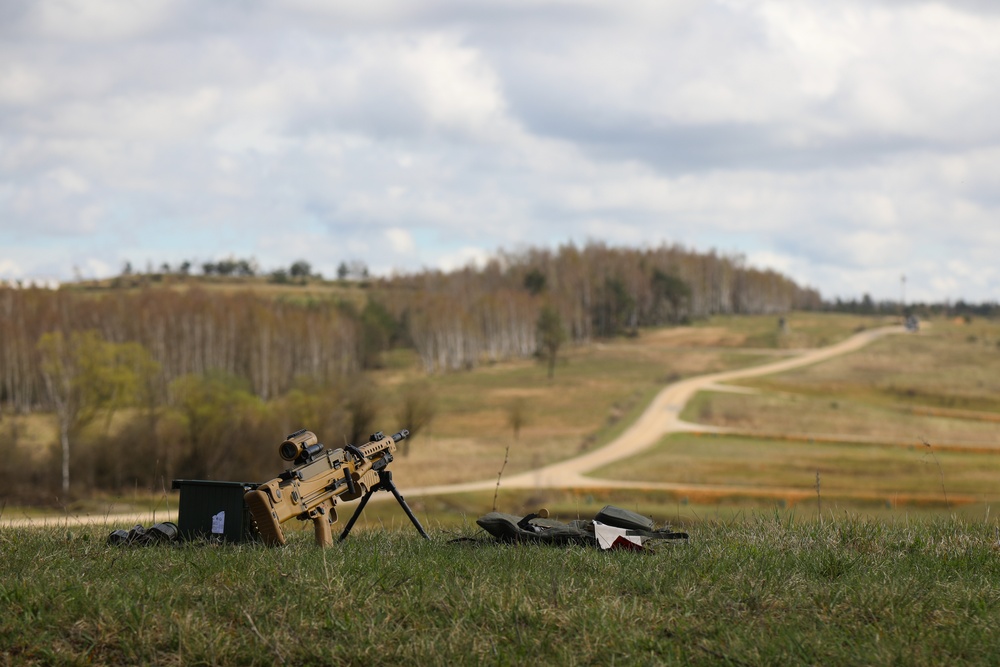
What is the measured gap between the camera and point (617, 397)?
3701 inches

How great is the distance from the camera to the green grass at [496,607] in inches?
183

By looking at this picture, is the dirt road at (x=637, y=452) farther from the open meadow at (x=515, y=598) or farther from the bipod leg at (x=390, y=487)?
the open meadow at (x=515, y=598)

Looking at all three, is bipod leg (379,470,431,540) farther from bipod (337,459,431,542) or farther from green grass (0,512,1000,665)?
green grass (0,512,1000,665)

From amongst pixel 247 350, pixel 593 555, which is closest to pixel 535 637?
pixel 593 555

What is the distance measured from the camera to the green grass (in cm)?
465

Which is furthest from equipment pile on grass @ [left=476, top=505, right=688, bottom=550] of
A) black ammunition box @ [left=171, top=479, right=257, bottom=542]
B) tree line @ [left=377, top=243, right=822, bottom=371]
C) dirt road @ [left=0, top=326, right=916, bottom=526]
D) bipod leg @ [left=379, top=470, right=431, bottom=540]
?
tree line @ [left=377, top=243, right=822, bottom=371]

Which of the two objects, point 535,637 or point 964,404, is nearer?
point 535,637

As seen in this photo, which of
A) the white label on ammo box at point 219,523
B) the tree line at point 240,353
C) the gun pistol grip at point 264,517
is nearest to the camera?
the gun pistol grip at point 264,517

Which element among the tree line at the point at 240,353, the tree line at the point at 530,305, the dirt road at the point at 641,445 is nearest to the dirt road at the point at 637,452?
the dirt road at the point at 641,445

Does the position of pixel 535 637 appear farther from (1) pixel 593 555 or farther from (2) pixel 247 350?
(2) pixel 247 350

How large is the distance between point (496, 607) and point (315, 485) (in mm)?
2640

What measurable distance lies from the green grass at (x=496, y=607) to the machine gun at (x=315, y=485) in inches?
16.1

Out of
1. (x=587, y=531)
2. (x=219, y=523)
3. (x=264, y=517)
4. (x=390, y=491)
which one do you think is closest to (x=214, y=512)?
(x=219, y=523)

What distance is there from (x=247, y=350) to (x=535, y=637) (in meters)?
105
